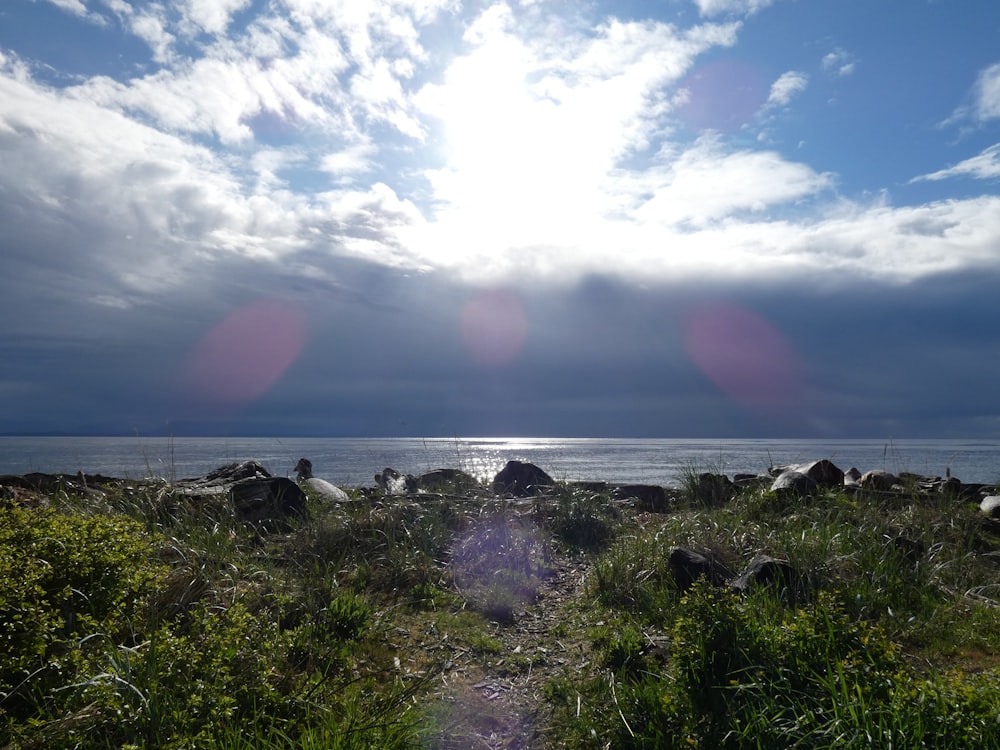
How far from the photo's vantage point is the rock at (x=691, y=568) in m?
7.34

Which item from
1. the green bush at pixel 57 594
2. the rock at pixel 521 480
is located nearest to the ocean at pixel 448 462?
the rock at pixel 521 480

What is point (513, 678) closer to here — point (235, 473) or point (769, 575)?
point (769, 575)

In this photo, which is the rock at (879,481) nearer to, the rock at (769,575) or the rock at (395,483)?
the rock at (769,575)

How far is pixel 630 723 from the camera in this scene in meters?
4.65

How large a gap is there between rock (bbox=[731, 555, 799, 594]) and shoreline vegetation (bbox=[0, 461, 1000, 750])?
A: 35mm

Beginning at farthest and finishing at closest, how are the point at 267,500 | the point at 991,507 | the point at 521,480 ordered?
1. the point at 521,480
2. the point at 991,507
3. the point at 267,500

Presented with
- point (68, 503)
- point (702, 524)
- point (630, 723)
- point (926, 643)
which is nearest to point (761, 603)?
point (926, 643)

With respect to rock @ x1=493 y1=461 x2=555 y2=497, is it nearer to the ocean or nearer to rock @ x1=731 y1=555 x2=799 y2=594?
the ocean

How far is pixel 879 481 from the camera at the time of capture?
12.7 m

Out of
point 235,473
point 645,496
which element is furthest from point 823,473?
point 235,473

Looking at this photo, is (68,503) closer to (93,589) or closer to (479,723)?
(93,589)

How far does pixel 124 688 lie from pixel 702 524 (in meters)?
7.76

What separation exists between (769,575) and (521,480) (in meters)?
8.11

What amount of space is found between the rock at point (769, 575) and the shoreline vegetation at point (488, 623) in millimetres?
35
